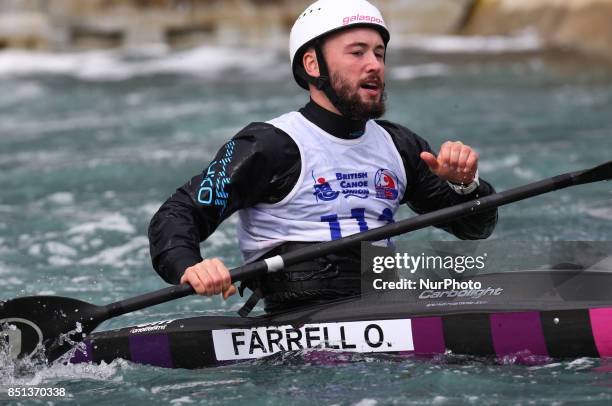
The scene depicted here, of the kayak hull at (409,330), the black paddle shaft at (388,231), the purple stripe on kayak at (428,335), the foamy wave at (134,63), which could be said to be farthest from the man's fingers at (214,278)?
the foamy wave at (134,63)

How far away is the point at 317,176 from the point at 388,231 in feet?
1.22

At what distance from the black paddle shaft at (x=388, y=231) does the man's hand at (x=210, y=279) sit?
9cm

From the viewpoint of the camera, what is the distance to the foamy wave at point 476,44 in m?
16.9

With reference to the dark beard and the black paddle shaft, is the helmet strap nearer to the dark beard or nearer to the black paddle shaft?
the dark beard

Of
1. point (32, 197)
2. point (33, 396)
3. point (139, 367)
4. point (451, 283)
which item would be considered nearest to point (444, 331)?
point (451, 283)

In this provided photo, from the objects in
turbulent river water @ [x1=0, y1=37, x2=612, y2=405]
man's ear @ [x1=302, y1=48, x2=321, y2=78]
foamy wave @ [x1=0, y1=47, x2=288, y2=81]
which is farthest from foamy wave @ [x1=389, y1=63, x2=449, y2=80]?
man's ear @ [x1=302, y1=48, x2=321, y2=78]

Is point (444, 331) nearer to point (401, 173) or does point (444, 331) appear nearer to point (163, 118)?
point (401, 173)

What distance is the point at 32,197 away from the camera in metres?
8.87

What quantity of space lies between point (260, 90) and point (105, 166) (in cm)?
472

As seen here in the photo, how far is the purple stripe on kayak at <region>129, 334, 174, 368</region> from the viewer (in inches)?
176

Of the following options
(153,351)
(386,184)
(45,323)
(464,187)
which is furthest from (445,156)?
(45,323)

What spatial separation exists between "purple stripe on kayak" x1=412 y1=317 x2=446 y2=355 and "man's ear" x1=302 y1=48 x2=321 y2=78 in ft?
3.37

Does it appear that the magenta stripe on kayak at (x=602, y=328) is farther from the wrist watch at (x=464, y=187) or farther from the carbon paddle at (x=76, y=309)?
the wrist watch at (x=464, y=187)

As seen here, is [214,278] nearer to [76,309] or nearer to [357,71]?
[76,309]
